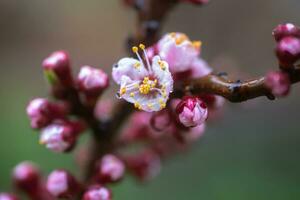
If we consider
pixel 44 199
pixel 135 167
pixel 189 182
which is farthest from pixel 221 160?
pixel 44 199

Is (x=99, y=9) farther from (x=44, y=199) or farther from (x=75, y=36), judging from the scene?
(x=44, y=199)

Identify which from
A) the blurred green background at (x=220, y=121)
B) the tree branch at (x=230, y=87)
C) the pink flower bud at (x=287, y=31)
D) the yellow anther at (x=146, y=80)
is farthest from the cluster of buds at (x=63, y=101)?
the blurred green background at (x=220, y=121)

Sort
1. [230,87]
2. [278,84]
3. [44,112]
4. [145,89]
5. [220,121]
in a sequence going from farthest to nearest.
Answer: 1. [220,121]
2. [44,112]
3. [145,89]
4. [230,87]
5. [278,84]

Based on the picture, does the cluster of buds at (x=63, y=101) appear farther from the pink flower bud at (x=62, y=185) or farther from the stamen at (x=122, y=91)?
the stamen at (x=122, y=91)

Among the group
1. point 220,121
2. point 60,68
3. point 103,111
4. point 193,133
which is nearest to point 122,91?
point 60,68

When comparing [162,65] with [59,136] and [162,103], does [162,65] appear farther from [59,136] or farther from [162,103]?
[59,136]

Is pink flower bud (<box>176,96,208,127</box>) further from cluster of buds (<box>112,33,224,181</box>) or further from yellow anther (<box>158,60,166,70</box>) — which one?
yellow anther (<box>158,60,166,70</box>)
